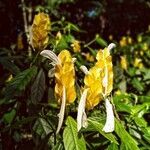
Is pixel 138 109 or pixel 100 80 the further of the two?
pixel 138 109

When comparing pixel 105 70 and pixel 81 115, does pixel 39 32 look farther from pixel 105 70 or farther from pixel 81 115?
pixel 81 115

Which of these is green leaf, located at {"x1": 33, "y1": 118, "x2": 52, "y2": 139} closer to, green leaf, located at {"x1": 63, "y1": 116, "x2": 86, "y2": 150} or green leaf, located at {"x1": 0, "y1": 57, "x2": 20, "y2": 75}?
green leaf, located at {"x1": 63, "y1": 116, "x2": 86, "y2": 150}

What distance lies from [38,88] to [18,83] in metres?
0.11

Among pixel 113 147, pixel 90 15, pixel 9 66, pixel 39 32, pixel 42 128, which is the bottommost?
pixel 113 147

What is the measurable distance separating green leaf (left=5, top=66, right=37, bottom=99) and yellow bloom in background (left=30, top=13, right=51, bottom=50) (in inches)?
13.5

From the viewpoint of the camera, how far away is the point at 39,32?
2.36 meters

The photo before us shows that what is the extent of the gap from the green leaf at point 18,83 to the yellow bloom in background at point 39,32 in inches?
13.5

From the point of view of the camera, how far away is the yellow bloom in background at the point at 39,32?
2.32 m

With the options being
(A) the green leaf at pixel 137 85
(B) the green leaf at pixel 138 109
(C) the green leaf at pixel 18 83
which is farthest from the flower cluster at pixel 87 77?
(A) the green leaf at pixel 137 85

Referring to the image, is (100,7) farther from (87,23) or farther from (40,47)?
(40,47)

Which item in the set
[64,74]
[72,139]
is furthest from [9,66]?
[72,139]

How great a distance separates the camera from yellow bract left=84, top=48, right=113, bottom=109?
1646mm

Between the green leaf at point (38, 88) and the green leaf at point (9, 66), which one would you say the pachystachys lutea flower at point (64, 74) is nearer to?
the green leaf at point (38, 88)

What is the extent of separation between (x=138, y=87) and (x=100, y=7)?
237 inches
